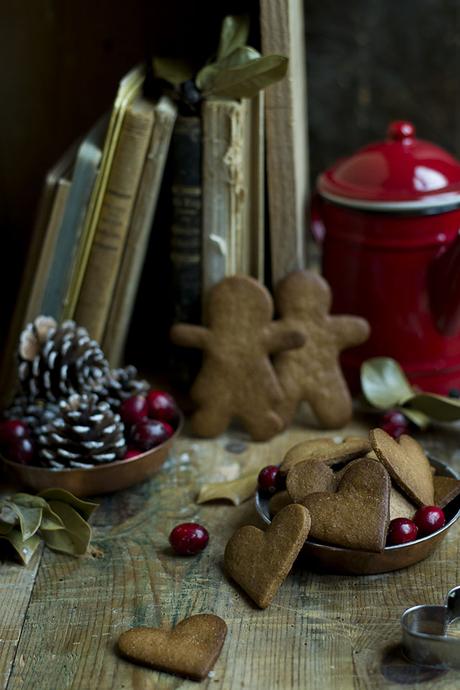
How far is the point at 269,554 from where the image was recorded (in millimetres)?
805

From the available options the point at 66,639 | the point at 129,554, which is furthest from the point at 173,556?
the point at 66,639

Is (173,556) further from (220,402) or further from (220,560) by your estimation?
(220,402)

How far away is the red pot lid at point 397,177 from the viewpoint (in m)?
1.12

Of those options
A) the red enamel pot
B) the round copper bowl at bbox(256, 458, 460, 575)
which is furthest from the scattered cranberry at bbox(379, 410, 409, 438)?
the round copper bowl at bbox(256, 458, 460, 575)

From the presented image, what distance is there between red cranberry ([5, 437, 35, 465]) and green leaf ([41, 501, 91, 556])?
0.24 ft

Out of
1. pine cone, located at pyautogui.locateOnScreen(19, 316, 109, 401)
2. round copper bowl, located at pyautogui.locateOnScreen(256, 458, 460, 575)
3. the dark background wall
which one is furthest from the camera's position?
the dark background wall

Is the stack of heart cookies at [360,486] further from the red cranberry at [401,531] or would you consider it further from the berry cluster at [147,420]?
Answer: the berry cluster at [147,420]

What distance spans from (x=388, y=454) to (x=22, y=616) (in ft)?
1.23

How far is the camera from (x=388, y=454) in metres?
0.85

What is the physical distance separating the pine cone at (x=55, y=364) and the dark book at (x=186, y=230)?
18cm

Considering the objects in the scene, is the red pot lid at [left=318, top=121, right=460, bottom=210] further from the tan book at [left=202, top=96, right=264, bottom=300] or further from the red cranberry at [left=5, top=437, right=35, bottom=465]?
the red cranberry at [left=5, top=437, right=35, bottom=465]

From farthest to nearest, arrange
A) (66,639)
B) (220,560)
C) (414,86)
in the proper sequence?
1. (414,86)
2. (220,560)
3. (66,639)

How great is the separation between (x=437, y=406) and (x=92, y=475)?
1.45 ft

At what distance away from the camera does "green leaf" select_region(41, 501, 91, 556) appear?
886mm
